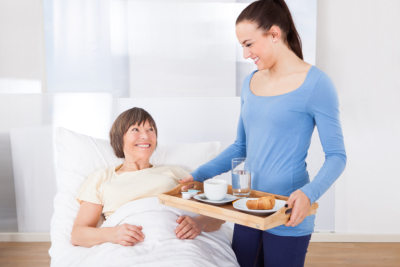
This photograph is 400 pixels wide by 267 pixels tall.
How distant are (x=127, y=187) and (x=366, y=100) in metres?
1.97

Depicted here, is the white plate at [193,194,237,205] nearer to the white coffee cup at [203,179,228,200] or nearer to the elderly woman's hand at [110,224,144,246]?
the white coffee cup at [203,179,228,200]

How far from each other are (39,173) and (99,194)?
4.35 feet

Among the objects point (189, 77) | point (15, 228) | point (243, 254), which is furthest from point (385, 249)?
point (15, 228)

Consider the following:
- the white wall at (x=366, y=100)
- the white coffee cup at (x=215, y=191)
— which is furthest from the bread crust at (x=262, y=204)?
the white wall at (x=366, y=100)

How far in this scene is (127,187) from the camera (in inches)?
59.6

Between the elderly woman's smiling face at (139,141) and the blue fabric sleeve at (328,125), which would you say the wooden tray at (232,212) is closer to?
the blue fabric sleeve at (328,125)

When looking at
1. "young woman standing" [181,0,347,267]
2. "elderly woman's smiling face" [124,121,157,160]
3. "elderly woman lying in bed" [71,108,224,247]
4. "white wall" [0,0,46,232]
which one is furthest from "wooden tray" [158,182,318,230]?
"white wall" [0,0,46,232]

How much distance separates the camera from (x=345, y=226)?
2.68 meters

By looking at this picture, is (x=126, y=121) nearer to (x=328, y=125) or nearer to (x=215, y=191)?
(x=215, y=191)

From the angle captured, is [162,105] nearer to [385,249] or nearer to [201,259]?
[201,259]

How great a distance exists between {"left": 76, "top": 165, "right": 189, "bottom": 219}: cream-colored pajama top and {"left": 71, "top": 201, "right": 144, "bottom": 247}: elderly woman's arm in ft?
0.13

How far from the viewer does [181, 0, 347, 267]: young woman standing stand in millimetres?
1078

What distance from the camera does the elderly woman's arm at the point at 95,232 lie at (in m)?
1.27

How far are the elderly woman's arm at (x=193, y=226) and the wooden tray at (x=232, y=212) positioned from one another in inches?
6.4
